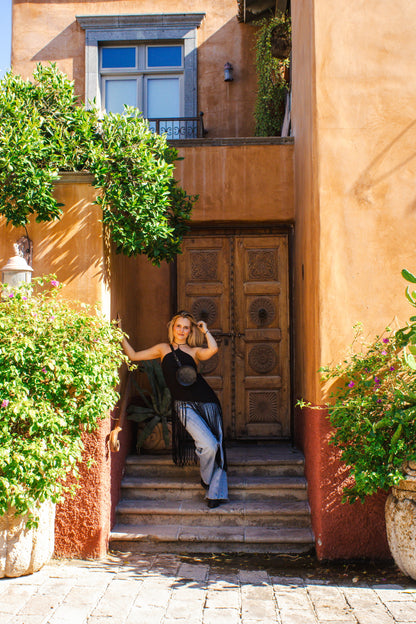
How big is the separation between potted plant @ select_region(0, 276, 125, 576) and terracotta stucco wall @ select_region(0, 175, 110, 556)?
0.40m

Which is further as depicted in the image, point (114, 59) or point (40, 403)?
point (114, 59)

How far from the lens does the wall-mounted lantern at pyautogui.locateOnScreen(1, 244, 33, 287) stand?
4906 millimetres

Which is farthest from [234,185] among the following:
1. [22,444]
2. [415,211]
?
[22,444]

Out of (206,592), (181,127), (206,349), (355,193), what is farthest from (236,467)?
(181,127)

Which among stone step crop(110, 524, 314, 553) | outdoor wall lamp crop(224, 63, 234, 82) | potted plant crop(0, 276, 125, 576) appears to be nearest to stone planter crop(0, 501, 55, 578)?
potted plant crop(0, 276, 125, 576)

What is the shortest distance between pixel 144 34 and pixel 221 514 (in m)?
8.15

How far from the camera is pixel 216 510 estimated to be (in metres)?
Answer: 5.56

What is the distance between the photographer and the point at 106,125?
526 cm

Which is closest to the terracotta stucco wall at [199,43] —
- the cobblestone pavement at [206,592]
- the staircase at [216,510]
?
the staircase at [216,510]

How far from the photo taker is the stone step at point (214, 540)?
531cm

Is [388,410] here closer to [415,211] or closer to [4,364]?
[415,211]

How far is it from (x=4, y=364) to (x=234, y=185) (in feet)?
12.9

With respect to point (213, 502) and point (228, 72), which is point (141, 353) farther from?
point (228, 72)

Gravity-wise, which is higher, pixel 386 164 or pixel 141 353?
pixel 386 164
